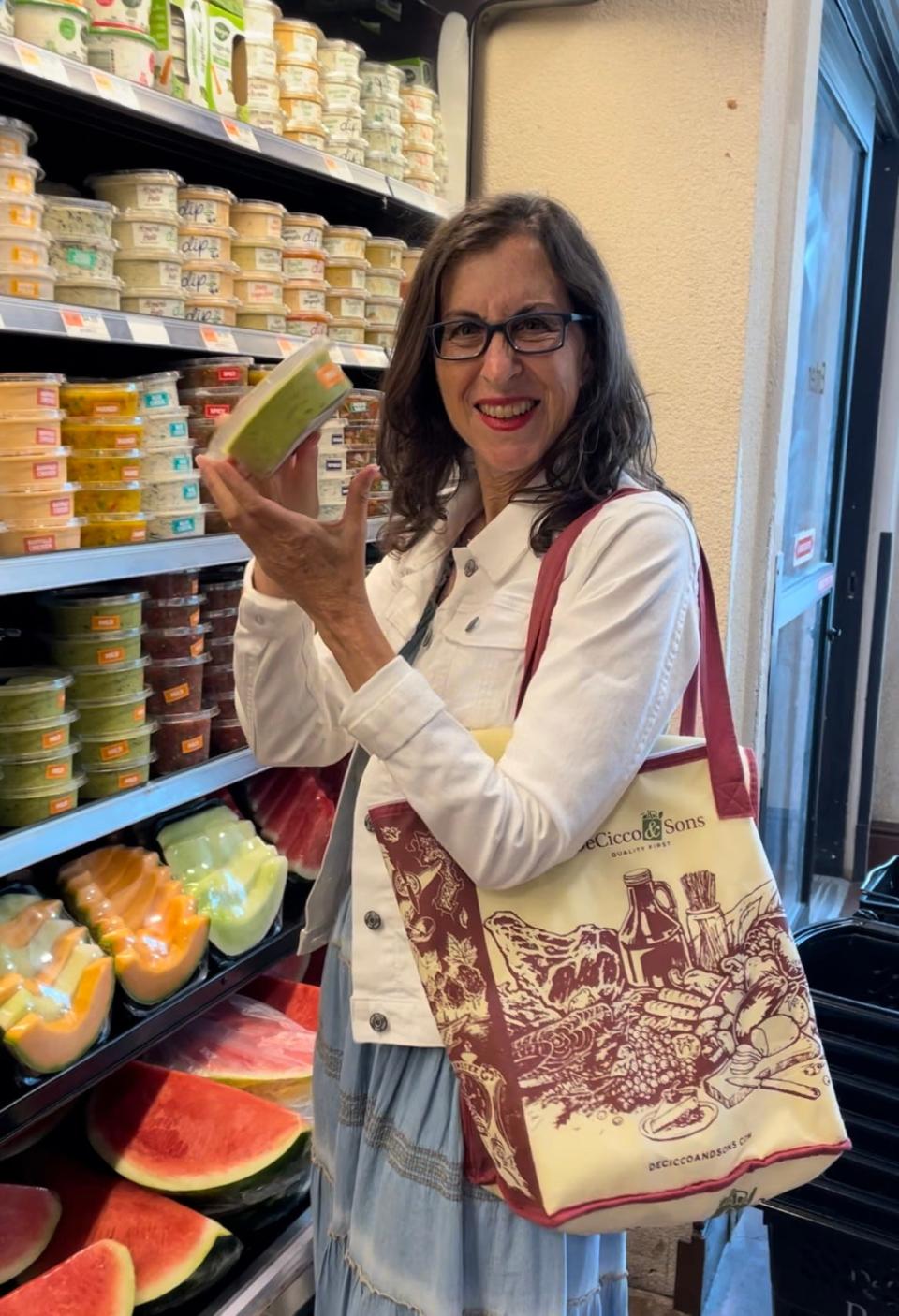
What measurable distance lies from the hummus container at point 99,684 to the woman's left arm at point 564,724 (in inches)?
30.9

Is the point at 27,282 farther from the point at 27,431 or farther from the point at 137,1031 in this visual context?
the point at 137,1031

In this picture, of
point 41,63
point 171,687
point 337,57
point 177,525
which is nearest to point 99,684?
point 171,687

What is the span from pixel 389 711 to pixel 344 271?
4.39 ft

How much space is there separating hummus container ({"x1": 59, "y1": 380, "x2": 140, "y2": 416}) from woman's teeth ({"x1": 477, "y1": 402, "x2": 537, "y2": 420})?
66 cm

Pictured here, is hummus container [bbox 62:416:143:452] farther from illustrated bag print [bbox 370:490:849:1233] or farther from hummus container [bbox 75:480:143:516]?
illustrated bag print [bbox 370:490:849:1233]

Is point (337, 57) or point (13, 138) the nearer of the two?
point (13, 138)

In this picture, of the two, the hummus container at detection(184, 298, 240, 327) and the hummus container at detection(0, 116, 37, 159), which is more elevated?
the hummus container at detection(0, 116, 37, 159)

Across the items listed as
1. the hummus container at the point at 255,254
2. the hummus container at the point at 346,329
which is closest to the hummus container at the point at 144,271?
the hummus container at the point at 255,254

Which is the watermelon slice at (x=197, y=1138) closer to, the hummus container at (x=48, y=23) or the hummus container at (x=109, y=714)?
the hummus container at (x=109, y=714)

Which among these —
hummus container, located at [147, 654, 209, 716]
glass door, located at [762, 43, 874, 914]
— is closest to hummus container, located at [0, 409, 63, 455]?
hummus container, located at [147, 654, 209, 716]

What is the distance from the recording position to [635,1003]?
1.11 metres

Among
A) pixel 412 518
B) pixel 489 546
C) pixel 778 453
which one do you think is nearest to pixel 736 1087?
pixel 489 546

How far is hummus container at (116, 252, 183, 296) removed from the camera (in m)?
1.70

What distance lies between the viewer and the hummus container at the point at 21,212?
1448 mm
